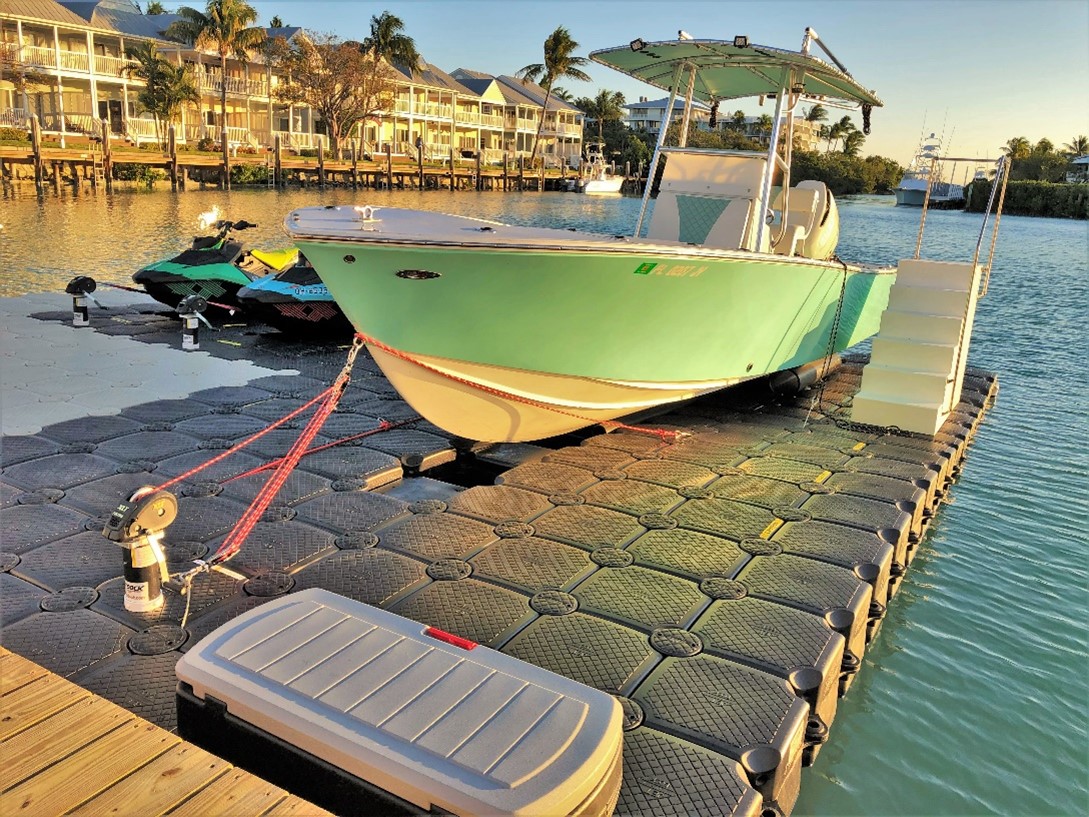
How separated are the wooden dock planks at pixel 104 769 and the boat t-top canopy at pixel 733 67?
6903mm

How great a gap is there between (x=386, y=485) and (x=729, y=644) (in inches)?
122

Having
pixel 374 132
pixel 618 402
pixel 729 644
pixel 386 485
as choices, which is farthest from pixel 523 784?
pixel 374 132

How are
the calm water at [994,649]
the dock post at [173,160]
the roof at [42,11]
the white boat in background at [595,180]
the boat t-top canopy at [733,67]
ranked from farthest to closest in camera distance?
1. the white boat in background at [595,180]
2. the roof at [42,11]
3. the dock post at [173,160]
4. the boat t-top canopy at [733,67]
5. the calm water at [994,649]

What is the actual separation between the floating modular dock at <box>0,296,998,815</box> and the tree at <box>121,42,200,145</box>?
159 feet

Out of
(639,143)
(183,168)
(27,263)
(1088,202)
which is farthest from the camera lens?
(639,143)

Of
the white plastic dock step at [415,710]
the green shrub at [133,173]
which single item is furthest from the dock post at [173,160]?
the white plastic dock step at [415,710]

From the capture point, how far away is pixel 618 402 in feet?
23.4

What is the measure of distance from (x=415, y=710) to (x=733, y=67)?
7.55 metres

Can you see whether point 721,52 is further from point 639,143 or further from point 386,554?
point 639,143

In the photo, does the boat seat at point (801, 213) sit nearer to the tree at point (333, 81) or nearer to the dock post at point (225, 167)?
the dock post at point (225, 167)

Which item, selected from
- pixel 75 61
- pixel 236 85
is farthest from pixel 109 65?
pixel 236 85

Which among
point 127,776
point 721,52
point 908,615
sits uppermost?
point 721,52

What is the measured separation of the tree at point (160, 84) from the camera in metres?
49.7

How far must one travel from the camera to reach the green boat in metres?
5.62
